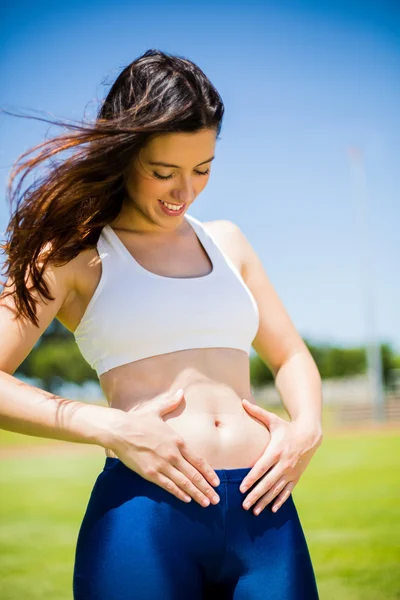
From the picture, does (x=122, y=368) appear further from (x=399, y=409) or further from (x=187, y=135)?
(x=399, y=409)

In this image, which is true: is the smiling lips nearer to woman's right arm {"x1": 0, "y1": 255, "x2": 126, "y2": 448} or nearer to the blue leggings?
woman's right arm {"x1": 0, "y1": 255, "x2": 126, "y2": 448}

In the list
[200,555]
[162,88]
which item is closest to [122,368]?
[200,555]

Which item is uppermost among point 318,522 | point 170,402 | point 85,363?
point 170,402

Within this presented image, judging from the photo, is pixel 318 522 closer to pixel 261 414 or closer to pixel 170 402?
pixel 261 414

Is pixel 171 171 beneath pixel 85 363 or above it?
above

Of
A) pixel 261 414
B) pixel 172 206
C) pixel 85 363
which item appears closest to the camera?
pixel 261 414

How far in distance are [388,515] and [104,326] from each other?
7.19 meters

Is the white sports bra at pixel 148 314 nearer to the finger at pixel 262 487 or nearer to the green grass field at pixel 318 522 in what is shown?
the finger at pixel 262 487

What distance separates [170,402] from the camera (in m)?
1.72

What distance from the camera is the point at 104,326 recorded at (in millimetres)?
1816

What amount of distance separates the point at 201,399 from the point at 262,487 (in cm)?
26

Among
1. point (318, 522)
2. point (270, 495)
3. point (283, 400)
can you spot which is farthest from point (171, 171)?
point (318, 522)

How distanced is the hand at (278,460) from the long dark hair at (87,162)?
63 cm

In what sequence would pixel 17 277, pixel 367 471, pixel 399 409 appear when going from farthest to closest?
pixel 399 409 → pixel 367 471 → pixel 17 277
